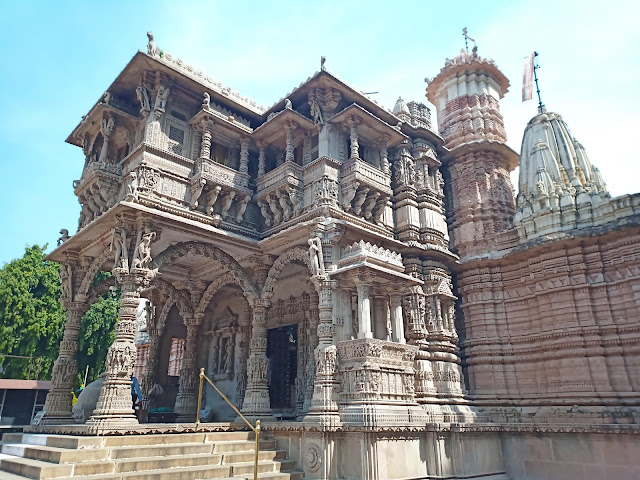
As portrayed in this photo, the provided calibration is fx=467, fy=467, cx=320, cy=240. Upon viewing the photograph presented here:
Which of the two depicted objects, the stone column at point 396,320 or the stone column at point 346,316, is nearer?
the stone column at point 346,316

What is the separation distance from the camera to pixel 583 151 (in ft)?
52.7

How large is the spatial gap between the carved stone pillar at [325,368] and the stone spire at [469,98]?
388 inches

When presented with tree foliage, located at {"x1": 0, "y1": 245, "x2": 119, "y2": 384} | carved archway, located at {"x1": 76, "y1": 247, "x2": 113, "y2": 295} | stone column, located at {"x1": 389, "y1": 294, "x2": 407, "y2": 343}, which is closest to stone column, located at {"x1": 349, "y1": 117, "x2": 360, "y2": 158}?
stone column, located at {"x1": 389, "y1": 294, "x2": 407, "y2": 343}

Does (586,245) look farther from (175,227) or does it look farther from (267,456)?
(175,227)

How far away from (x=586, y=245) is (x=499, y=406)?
537 centimetres

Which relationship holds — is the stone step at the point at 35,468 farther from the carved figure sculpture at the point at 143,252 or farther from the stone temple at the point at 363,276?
the carved figure sculpture at the point at 143,252

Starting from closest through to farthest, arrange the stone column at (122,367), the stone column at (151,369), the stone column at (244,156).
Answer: the stone column at (122,367) < the stone column at (244,156) < the stone column at (151,369)

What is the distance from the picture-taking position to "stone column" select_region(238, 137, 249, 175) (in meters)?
15.4

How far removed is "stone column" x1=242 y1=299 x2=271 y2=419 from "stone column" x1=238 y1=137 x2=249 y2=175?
4335 millimetres

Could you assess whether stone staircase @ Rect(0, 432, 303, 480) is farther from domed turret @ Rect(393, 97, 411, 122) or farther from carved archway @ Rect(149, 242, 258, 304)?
domed turret @ Rect(393, 97, 411, 122)

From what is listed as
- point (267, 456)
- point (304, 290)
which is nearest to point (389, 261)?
point (304, 290)

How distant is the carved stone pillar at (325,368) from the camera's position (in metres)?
10.8

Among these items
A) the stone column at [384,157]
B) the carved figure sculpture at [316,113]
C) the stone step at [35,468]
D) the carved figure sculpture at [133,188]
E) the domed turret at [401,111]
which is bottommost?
the stone step at [35,468]

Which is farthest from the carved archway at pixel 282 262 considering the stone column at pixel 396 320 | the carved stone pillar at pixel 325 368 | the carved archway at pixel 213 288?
the stone column at pixel 396 320
